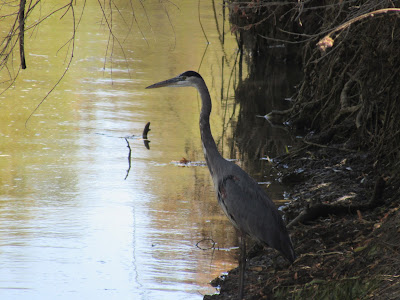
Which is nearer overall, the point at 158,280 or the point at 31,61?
the point at 158,280

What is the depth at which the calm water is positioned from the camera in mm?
4980

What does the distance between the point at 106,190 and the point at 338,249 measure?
2967 mm

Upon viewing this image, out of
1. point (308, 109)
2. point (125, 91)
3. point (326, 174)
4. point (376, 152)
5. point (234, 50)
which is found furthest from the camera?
A: point (234, 50)

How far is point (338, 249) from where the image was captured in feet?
15.1

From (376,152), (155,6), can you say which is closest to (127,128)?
(376,152)

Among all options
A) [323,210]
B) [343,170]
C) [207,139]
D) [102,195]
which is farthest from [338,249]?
[102,195]

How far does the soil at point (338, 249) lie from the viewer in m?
3.89

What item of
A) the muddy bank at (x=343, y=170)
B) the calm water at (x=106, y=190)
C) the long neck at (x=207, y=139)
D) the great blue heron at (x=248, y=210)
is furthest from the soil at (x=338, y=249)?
the long neck at (x=207, y=139)

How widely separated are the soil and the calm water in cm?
43

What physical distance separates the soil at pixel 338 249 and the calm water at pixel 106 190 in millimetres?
428

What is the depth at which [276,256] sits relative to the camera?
4.91m

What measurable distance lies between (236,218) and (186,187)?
8.01ft

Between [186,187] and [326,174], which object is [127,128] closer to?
[186,187]

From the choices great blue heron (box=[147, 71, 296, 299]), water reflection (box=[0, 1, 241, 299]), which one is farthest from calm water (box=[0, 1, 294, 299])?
great blue heron (box=[147, 71, 296, 299])
